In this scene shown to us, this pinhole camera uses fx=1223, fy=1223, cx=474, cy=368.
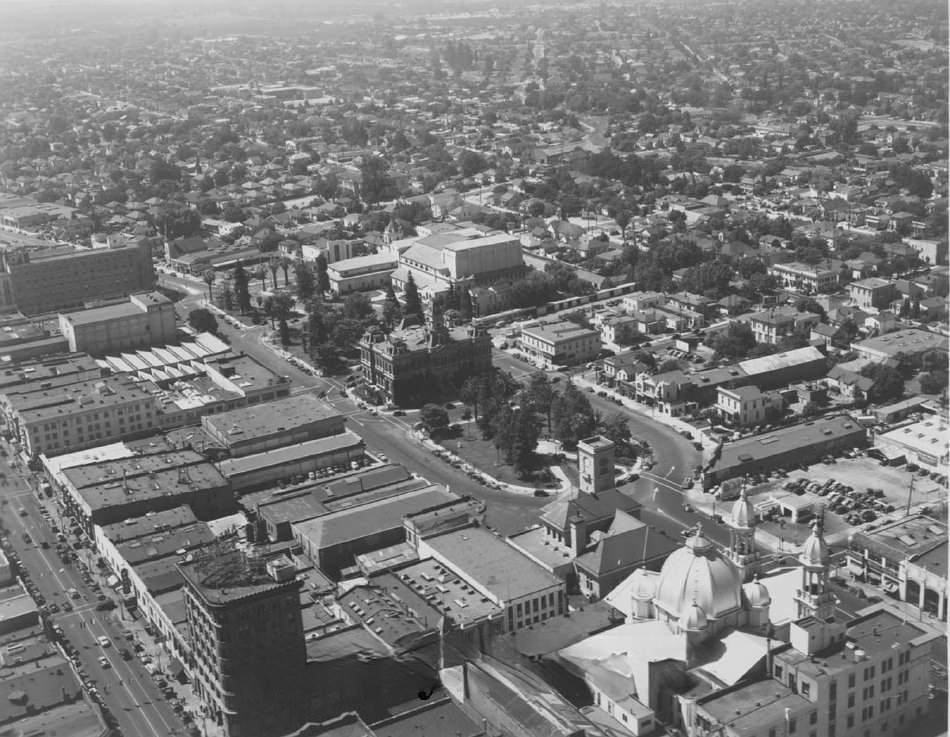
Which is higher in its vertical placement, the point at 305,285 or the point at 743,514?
the point at 743,514

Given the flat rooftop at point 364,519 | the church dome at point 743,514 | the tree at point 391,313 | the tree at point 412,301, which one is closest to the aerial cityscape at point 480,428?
the church dome at point 743,514

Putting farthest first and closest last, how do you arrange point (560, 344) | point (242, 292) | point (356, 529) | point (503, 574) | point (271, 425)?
point (242, 292) → point (560, 344) → point (271, 425) → point (356, 529) → point (503, 574)

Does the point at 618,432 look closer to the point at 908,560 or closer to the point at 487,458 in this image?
the point at 487,458

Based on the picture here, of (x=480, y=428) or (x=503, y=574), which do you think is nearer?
(x=503, y=574)

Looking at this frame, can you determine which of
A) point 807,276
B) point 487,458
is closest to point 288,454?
point 487,458

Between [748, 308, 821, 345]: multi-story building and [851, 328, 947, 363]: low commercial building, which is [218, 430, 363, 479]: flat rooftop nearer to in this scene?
[748, 308, 821, 345]: multi-story building

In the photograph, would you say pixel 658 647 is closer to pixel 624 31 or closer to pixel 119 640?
pixel 119 640

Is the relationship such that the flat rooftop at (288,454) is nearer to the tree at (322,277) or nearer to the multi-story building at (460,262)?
the multi-story building at (460,262)

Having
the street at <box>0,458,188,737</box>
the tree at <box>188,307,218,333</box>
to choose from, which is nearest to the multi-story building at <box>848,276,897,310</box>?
the tree at <box>188,307,218,333</box>

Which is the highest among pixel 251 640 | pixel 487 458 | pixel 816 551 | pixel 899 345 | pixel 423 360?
pixel 816 551
